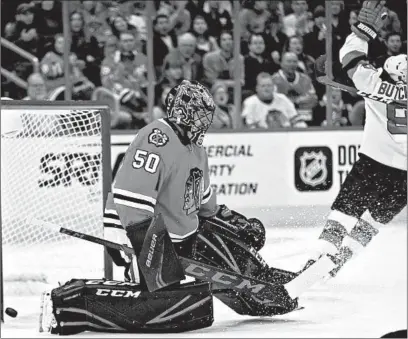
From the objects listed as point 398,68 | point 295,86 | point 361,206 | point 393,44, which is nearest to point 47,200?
point 361,206

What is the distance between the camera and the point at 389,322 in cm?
318

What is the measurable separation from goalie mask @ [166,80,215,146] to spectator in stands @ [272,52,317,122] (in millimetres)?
3121

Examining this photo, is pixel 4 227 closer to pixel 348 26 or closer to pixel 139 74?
pixel 139 74

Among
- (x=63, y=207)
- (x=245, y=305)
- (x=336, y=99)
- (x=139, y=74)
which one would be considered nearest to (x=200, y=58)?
(x=139, y=74)

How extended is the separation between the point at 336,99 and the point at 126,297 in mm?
3570

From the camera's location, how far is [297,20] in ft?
21.2

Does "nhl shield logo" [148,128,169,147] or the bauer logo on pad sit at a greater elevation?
"nhl shield logo" [148,128,169,147]

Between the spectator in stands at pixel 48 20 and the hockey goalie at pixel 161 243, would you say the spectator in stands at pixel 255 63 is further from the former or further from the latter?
the hockey goalie at pixel 161 243

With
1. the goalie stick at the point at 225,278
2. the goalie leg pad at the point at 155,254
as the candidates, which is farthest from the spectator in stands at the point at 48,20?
the goalie leg pad at the point at 155,254

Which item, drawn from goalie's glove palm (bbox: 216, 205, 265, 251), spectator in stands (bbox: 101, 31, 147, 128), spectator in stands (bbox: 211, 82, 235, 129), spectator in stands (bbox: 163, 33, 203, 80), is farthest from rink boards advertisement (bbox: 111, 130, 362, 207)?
goalie's glove palm (bbox: 216, 205, 265, 251)

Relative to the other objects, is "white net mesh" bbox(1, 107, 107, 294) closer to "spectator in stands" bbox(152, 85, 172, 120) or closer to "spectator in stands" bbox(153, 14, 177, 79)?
"spectator in stands" bbox(152, 85, 172, 120)

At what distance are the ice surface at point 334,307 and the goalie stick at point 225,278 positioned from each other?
3.3 inches

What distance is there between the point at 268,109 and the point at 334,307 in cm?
273

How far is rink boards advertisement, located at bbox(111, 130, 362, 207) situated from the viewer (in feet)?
19.4
